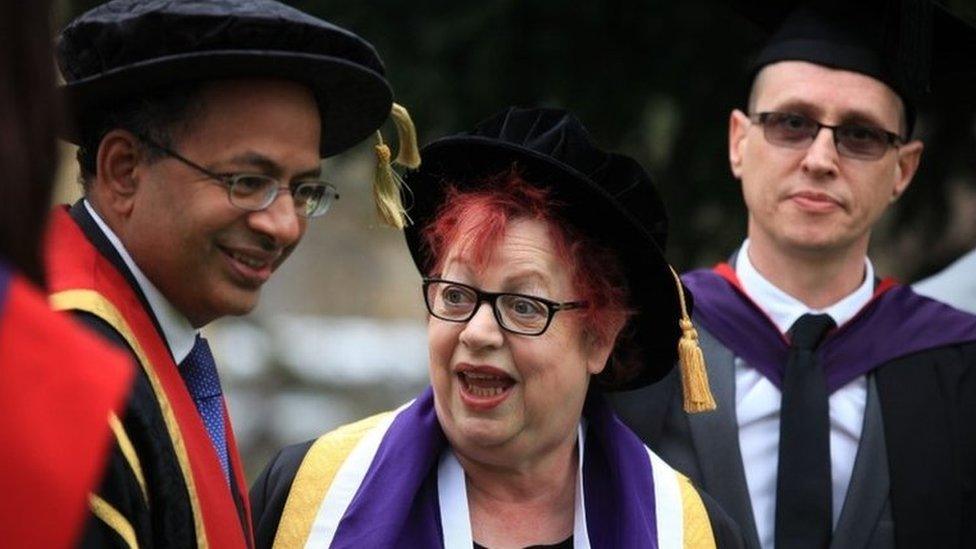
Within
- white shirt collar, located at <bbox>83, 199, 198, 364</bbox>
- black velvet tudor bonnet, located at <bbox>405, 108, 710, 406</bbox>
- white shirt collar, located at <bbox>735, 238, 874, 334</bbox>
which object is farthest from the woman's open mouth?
white shirt collar, located at <bbox>735, 238, 874, 334</bbox>

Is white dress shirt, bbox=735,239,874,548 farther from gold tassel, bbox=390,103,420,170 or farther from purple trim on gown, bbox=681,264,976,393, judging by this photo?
gold tassel, bbox=390,103,420,170

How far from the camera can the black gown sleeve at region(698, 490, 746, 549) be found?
13.1ft

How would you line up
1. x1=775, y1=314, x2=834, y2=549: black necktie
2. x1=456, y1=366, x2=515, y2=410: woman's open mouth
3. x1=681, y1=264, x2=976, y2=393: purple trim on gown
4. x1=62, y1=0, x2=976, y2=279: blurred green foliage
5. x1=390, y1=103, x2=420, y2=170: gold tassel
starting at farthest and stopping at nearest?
x1=62, y1=0, x2=976, y2=279: blurred green foliage → x1=681, y1=264, x2=976, y2=393: purple trim on gown → x1=775, y1=314, x2=834, y2=549: black necktie → x1=456, y1=366, x2=515, y2=410: woman's open mouth → x1=390, y1=103, x2=420, y2=170: gold tassel

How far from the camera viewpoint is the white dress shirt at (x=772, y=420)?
464 centimetres

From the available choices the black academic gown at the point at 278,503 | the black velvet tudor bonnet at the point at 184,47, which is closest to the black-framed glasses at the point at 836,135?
Answer: the black academic gown at the point at 278,503

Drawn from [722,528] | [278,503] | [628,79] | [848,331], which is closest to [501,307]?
[278,503]

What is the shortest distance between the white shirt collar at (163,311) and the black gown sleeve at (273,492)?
697 mm

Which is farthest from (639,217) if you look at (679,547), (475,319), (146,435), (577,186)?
(146,435)

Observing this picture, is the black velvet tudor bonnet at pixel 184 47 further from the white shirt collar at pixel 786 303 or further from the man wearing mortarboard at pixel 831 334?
the white shirt collar at pixel 786 303

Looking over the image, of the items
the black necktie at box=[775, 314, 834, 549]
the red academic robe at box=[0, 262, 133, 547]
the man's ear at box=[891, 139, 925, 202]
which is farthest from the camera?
the man's ear at box=[891, 139, 925, 202]

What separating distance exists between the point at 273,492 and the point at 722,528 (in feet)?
3.39

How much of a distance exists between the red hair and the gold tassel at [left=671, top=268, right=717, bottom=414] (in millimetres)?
147

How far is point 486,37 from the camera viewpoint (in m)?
6.40

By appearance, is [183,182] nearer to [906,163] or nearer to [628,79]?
[906,163]
